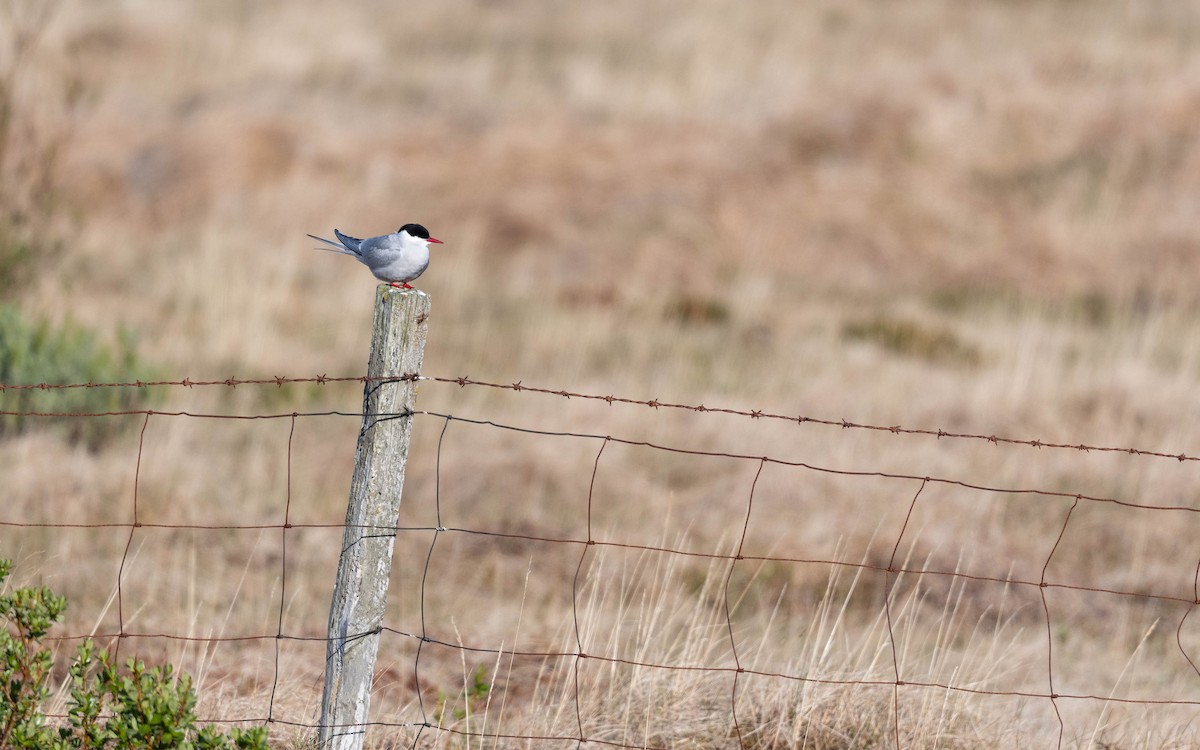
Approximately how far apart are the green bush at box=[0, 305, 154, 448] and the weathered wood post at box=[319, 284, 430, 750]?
501 centimetres

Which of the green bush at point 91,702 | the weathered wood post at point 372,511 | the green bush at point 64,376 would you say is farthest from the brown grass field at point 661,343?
the green bush at point 91,702

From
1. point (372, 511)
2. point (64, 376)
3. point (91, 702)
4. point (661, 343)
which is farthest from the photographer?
point (661, 343)

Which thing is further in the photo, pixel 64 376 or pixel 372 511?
pixel 64 376

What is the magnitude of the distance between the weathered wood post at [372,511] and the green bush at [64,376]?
16.4 feet

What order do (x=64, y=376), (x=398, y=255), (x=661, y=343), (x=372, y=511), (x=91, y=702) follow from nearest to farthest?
(x=91, y=702)
(x=372, y=511)
(x=398, y=255)
(x=64, y=376)
(x=661, y=343)

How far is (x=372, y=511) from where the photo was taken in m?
3.48

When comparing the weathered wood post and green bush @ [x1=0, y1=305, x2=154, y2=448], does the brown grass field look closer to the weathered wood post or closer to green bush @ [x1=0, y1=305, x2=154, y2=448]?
green bush @ [x1=0, y1=305, x2=154, y2=448]

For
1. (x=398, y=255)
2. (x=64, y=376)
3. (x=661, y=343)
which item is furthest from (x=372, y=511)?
(x=661, y=343)

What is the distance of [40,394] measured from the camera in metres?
Answer: 8.24

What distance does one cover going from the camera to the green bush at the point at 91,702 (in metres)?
3.20

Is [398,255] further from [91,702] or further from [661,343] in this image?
[661,343]

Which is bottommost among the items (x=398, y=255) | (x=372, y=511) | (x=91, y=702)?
(x=91, y=702)

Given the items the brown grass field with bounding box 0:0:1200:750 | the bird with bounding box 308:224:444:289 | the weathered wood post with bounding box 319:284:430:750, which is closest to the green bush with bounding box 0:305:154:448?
the brown grass field with bounding box 0:0:1200:750

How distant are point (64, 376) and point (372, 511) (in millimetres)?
5881
